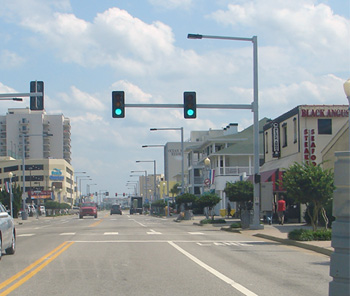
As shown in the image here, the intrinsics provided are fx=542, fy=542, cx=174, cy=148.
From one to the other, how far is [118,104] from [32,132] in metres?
133

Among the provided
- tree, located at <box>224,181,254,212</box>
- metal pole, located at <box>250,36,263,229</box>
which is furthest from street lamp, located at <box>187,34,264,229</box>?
tree, located at <box>224,181,254,212</box>

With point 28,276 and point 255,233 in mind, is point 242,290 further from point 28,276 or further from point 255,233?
point 255,233

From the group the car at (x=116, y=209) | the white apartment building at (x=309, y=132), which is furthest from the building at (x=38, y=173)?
the white apartment building at (x=309, y=132)

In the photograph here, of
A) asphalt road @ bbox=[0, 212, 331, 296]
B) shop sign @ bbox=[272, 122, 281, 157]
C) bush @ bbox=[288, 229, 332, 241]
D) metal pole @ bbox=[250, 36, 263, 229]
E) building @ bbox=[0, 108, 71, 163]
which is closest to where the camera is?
asphalt road @ bbox=[0, 212, 331, 296]

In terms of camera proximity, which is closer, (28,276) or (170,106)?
(28,276)

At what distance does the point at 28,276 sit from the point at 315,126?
28.1 m

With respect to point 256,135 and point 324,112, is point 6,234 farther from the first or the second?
point 324,112

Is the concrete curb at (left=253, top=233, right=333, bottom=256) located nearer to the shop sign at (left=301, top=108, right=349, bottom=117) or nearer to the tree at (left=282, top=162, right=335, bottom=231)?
the tree at (left=282, top=162, right=335, bottom=231)

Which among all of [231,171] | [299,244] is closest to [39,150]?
[231,171]

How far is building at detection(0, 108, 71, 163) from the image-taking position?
153m

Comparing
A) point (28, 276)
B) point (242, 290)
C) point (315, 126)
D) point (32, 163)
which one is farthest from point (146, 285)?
point (32, 163)

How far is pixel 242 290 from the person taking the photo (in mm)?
9859

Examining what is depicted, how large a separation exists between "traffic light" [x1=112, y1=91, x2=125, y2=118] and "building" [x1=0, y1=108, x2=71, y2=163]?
12907cm

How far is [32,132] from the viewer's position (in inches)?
5984
